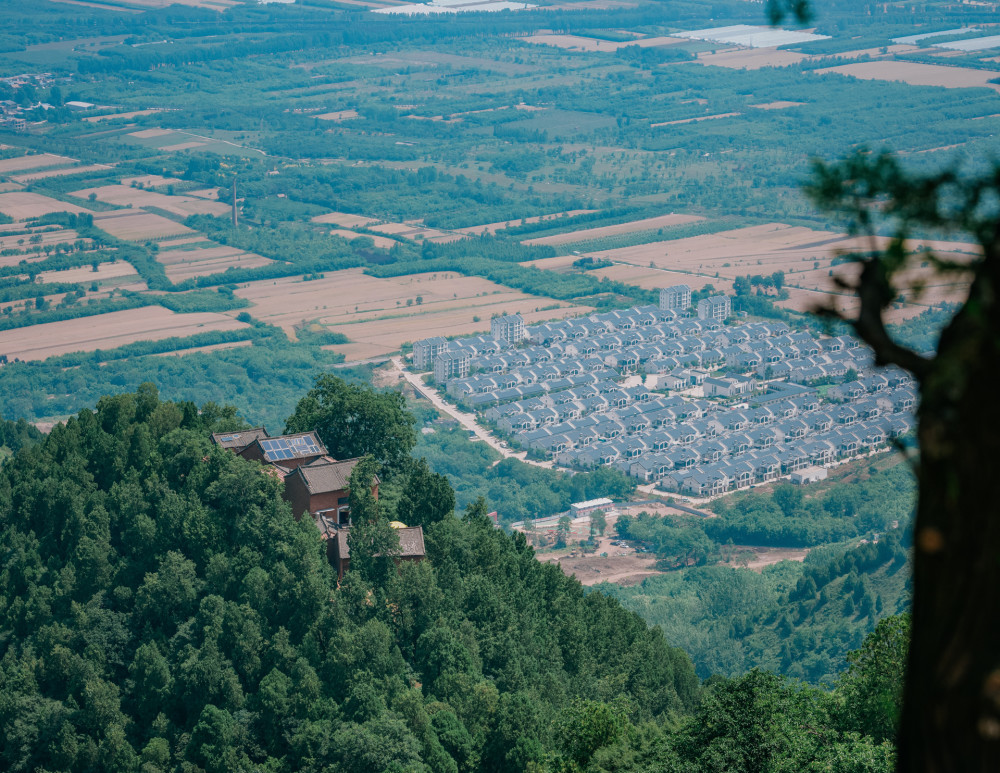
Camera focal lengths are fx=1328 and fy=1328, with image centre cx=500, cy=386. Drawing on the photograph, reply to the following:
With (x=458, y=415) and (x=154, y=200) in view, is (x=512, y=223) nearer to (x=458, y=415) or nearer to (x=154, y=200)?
(x=154, y=200)

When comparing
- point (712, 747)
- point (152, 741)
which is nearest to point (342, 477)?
point (152, 741)

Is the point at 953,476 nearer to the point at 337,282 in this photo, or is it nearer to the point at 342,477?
the point at 342,477

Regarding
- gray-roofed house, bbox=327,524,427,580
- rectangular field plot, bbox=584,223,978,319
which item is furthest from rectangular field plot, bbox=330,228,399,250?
gray-roofed house, bbox=327,524,427,580

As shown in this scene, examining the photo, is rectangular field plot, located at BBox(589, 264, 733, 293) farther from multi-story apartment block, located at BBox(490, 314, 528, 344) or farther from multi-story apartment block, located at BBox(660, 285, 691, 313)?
multi-story apartment block, located at BBox(490, 314, 528, 344)

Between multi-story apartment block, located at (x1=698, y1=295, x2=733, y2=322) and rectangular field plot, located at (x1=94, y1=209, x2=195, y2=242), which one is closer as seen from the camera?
multi-story apartment block, located at (x1=698, y1=295, x2=733, y2=322)

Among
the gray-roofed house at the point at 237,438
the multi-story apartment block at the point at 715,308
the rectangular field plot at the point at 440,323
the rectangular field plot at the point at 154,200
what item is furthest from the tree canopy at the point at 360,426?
the rectangular field plot at the point at 154,200
